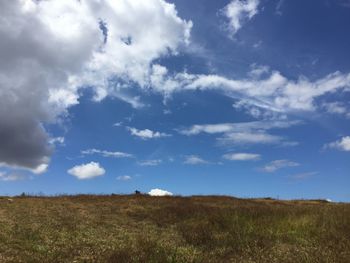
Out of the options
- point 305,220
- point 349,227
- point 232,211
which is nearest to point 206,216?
point 232,211

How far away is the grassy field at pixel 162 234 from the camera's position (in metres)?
19.3

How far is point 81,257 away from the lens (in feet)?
63.1

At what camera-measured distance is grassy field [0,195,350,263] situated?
19.3m

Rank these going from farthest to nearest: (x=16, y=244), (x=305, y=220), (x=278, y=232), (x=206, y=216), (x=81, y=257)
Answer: (x=206, y=216)
(x=305, y=220)
(x=278, y=232)
(x=16, y=244)
(x=81, y=257)

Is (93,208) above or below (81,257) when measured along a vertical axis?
above

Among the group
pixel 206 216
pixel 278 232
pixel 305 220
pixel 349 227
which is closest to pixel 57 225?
pixel 206 216

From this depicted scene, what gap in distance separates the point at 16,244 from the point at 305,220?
52.3ft

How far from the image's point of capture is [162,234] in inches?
992

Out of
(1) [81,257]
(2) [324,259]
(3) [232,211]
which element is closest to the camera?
(2) [324,259]

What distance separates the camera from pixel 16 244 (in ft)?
68.8

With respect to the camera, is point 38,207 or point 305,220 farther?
point 38,207

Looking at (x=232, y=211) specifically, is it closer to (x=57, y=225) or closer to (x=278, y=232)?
(x=278, y=232)

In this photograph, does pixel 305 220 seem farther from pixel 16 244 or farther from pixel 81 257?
pixel 16 244

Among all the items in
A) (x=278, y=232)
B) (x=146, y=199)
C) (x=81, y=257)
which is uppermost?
(x=146, y=199)
